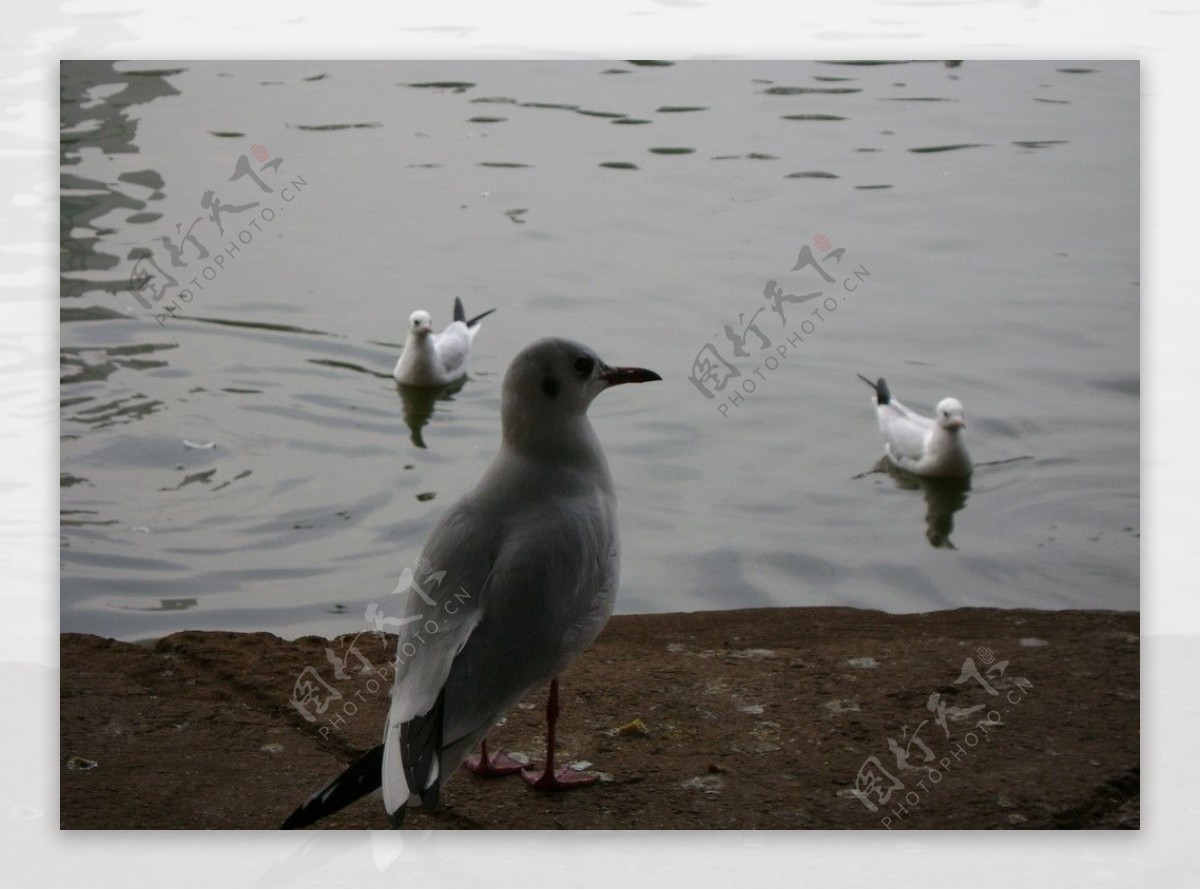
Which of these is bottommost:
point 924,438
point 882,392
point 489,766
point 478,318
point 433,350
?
point 489,766

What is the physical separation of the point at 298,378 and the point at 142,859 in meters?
1.98

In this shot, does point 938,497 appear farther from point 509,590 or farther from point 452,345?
point 509,590

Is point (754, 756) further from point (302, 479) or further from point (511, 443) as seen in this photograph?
point (302, 479)

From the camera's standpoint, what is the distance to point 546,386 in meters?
2.74

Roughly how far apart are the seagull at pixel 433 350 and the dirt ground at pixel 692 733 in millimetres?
2021

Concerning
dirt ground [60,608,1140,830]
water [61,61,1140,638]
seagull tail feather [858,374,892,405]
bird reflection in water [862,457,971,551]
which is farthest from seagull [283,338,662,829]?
seagull tail feather [858,374,892,405]

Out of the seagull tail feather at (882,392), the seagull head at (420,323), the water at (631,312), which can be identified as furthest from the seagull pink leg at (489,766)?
the seagull head at (420,323)

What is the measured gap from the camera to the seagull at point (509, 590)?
2.52 meters

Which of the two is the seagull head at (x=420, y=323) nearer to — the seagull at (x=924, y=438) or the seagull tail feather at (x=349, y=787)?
the seagull at (x=924, y=438)

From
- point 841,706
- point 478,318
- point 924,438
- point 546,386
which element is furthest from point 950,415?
point 546,386

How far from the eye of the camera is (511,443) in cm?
276

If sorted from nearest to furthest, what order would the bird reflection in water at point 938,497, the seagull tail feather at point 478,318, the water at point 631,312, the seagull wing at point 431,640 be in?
the seagull wing at point 431,640 → the water at point 631,312 → the bird reflection in water at point 938,497 → the seagull tail feather at point 478,318

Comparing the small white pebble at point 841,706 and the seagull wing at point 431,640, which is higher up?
the seagull wing at point 431,640

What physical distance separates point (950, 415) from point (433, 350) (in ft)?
5.57
